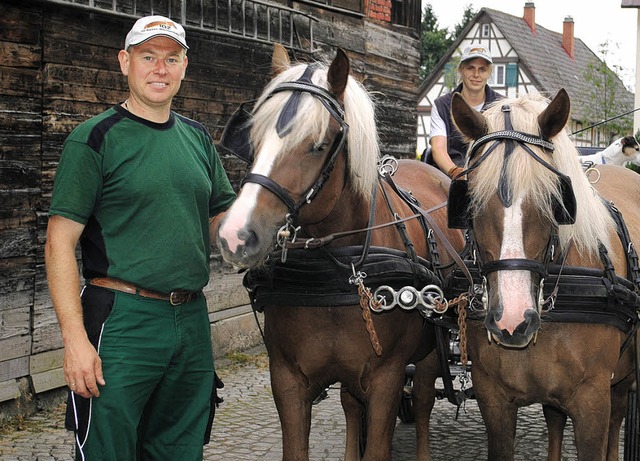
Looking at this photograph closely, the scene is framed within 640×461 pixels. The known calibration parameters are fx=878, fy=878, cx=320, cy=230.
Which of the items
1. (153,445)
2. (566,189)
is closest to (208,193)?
(153,445)

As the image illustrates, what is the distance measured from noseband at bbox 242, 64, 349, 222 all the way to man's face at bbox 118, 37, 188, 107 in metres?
0.39

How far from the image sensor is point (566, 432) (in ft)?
18.6

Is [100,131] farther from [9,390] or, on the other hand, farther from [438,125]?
[9,390]

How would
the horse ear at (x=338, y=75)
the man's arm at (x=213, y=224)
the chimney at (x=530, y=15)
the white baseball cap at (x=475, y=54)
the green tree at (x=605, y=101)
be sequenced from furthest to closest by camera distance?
the chimney at (x=530, y=15), the green tree at (x=605, y=101), the white baseball cap at (x=475, y=54), the man's arm at (x=213, y=224), the horse ear at (x=338, y=75)

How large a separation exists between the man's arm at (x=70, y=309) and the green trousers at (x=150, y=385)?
0.10 m

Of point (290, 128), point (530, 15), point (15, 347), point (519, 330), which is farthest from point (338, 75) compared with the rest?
point (530, 15)

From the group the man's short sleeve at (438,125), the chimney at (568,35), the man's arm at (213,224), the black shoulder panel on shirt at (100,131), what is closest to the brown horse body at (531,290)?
the man's arm at (213,224)

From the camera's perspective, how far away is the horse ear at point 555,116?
3125mm

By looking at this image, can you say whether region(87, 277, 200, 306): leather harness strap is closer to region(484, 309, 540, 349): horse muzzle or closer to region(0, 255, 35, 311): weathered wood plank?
region(484, 309, 540, 349): horse muzzle

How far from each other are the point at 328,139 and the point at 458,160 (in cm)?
244

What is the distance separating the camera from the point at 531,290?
2.99m

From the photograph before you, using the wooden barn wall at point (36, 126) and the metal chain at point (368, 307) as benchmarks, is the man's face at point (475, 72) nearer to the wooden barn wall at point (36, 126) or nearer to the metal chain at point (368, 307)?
the wooden barn wall at point (36, 126)

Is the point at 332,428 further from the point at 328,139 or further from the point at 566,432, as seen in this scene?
the point at 328,139

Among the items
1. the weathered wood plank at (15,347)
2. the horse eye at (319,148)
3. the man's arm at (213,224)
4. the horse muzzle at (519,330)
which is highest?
the horse eye at (319,148)
